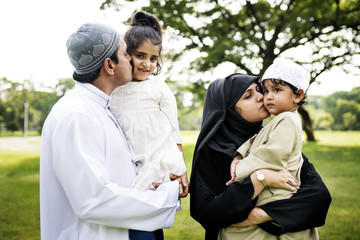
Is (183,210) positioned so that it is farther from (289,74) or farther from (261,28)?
(261,28)

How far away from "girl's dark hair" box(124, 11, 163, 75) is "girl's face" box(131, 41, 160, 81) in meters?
0.03

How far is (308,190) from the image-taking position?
1798 millimetres

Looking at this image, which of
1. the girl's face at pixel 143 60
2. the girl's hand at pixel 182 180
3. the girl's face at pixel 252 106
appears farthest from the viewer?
the girl's face at pixel 143 60

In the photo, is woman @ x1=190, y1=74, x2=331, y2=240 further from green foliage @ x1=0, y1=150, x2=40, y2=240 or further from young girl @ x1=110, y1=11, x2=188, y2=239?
green foliage @ x1=0, y1=150, x2=40, y2=240

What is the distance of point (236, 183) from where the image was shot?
1746 mm

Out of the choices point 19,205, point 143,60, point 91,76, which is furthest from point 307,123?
point 91,76

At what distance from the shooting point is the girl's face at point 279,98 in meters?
1.86

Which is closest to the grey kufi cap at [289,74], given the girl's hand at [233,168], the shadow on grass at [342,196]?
the girl's hand at [233,168]

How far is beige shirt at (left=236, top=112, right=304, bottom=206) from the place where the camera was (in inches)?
65.7

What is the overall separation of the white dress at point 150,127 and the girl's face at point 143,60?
0.21 feet

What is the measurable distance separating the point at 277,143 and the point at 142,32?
1.30 meters

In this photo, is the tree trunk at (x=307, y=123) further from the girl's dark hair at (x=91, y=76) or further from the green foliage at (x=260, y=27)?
the girl's dark hair at (x=91, y=76)

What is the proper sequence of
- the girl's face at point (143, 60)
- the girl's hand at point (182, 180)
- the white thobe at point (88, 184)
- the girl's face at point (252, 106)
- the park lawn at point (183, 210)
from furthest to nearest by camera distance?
the park lawn at point (183, 210) < the girl's face at point (143, 60) < the girl's hand at point (182, 180) < the girl's face at point (252, 106) < the white thobe at point (88, 184)

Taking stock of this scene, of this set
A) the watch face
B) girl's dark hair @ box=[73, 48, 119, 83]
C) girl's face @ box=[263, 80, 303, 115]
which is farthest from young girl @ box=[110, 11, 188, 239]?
girl's face @ box=[263, 80, 303, 115]
